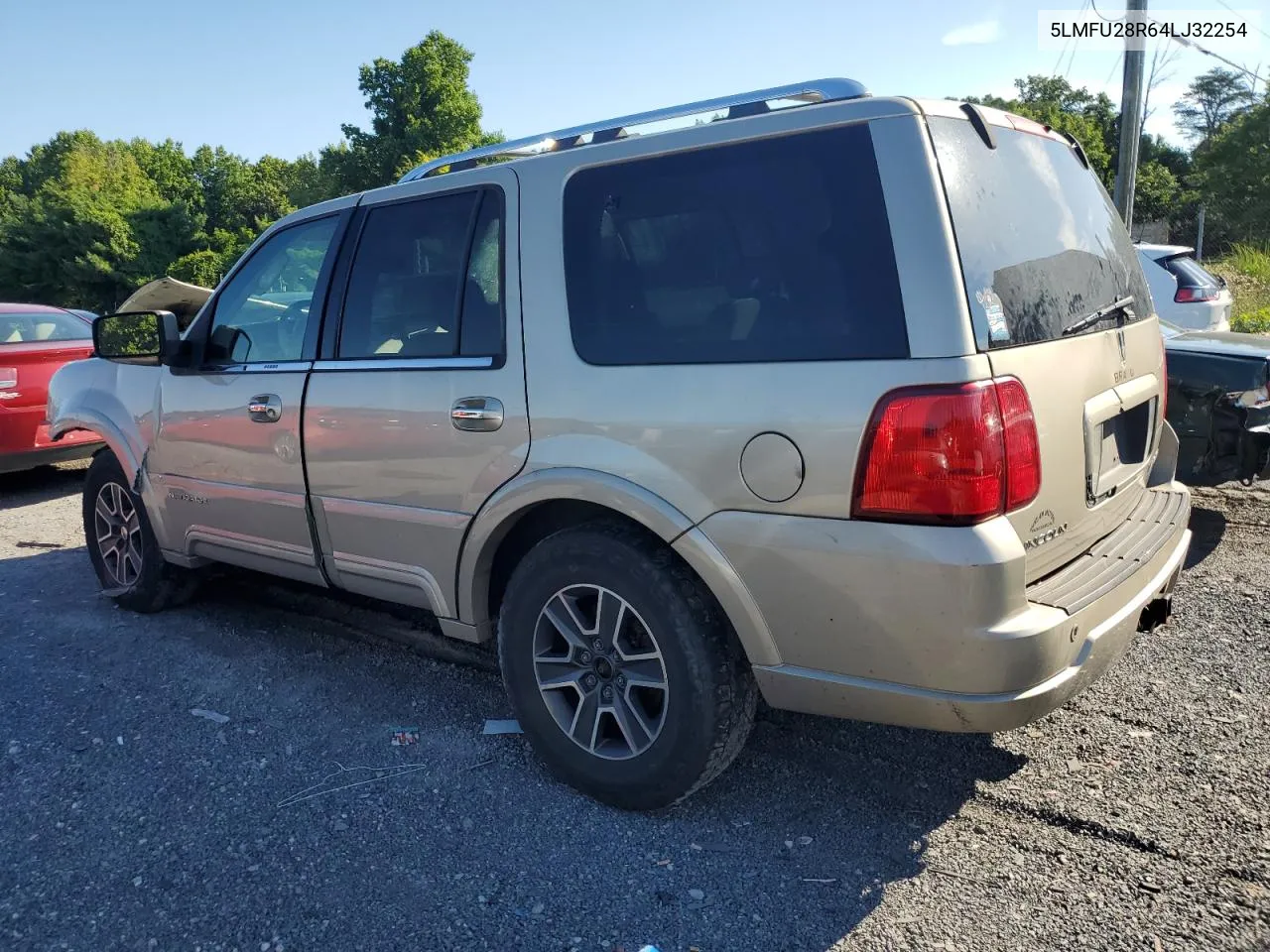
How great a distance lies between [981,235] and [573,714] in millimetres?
1884

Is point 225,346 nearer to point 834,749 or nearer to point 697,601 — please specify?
point 697,601

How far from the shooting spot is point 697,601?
8.95 ft

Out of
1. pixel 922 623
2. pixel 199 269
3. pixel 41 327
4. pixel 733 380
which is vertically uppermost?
pixel 199 269

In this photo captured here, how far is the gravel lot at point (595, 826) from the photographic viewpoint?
8.10ft

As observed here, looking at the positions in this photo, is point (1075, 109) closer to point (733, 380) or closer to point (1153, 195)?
point (1153, 195)

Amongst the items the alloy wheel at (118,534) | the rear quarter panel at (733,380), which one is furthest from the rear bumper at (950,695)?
the alloy wheel at (118,534)

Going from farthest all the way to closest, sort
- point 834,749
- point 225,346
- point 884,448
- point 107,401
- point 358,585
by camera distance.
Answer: point 107,401, point 225,346, point 358,585, point 834,749, point 884,448

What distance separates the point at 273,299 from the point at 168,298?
159 centimetres

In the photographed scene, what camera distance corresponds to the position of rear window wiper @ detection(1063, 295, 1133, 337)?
2.70 metres

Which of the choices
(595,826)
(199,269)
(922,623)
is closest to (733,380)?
(922,623)

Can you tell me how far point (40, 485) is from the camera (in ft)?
28.7

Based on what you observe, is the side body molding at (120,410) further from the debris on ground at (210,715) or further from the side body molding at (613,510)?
the side body molding at (613,510)

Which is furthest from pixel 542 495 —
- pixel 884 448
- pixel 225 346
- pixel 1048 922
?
pixel 225 346

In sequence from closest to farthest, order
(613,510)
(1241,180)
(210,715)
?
1. (613,510)
2. (210,715)
3. (1241,180)
